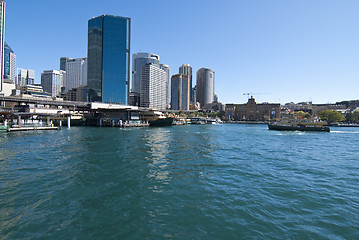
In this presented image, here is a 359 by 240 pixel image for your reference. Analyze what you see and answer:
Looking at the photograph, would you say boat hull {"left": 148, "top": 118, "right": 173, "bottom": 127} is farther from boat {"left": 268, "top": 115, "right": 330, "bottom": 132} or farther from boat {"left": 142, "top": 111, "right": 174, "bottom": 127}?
boat {"left": 268, "top": 115, "right": 330, "bottom": 132}

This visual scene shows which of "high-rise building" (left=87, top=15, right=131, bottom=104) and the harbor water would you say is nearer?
the harbor water

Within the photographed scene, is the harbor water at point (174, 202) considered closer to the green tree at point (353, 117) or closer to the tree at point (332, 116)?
the tree at point (332, 116)

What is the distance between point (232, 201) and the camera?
34.1 feet

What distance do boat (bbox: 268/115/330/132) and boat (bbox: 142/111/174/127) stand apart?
53.2 m

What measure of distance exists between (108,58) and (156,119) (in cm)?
10932

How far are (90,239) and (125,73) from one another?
186749mm

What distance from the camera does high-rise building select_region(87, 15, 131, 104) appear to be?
174 meters

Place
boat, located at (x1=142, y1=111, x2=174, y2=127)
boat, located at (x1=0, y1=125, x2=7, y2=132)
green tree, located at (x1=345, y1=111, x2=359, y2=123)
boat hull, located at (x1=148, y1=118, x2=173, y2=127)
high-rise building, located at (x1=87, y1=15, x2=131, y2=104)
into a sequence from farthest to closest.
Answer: high-rise building, located at (x1=87, y1=15, x2=131, y2=104) < green tree, located at (x1=345, y1=111, x2=359, y2=123) < boat, located at (x1=142, y1=111, x2=174, y2=127) < boat hull, located at (x1=148, y1=118, x2=173, y2=127) < boat, located at (x1=0, y1=125, x2=7, y2=132)

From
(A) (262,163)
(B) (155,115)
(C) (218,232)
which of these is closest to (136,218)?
(C) (218,232)

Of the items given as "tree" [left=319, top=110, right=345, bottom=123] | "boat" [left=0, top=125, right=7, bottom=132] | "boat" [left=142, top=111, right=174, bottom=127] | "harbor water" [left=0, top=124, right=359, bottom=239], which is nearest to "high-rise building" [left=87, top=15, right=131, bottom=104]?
"boat" [left=142, top=111, right=174, bottom=127]

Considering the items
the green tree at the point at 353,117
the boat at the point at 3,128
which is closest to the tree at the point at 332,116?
the green tree at the point at 353,117

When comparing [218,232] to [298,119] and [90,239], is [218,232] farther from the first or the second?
[298,119]

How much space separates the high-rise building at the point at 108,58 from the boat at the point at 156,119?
87.3 metres

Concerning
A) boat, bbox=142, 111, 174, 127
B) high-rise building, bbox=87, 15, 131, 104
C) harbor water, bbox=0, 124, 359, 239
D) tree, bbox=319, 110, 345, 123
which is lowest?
harbor water, bbox=0, 124, 359, 239
